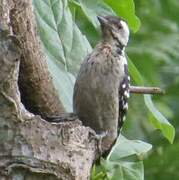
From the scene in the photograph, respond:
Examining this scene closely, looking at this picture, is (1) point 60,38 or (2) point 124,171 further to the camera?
(1) point 60,38

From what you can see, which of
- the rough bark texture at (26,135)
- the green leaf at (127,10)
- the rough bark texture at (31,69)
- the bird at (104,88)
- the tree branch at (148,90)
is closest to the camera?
the rough bark texture at (26,135)

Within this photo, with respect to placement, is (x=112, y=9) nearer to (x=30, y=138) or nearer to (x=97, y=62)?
(x=97, y=62)

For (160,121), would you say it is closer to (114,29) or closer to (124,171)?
(124,171)

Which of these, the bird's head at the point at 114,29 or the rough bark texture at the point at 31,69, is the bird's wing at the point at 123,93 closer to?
the bird's head at the point at 114,29

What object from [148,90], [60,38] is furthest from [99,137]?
[60,38]

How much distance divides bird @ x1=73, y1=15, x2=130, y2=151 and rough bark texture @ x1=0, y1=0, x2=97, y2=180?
643 millimetres

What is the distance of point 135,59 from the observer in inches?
309

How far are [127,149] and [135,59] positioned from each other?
2.73 metres

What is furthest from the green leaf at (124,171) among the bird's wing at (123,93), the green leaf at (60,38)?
the bird's wing at (123,93)

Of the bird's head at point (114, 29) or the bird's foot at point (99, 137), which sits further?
the bird's head at point (114, 29)

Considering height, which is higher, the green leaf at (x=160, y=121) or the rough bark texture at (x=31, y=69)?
the rough bark texture at (x=31, y=69)

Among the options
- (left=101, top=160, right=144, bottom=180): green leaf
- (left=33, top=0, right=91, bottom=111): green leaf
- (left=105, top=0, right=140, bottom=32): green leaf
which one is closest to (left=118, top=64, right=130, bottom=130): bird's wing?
(left=105, top=0, right=140, bottom=32): green leaf

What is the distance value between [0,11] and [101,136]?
958 millimetres

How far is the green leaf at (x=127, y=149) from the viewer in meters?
5.17
